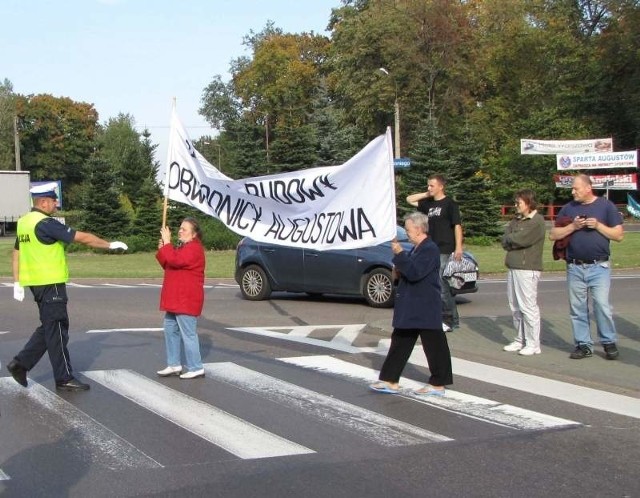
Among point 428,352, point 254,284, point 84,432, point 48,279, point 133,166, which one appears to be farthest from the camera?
point 133,166

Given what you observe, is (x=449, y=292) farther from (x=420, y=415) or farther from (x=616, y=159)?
(x=616, y=159)

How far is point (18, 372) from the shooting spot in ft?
26.5

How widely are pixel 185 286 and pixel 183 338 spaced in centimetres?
54

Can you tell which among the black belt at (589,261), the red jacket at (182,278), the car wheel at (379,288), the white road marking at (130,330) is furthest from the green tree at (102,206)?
the black belt at (589,261)

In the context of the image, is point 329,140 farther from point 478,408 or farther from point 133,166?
point 478,408

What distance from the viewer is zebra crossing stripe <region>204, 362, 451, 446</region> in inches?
250

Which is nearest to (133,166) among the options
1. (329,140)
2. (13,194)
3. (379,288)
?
(13,194)

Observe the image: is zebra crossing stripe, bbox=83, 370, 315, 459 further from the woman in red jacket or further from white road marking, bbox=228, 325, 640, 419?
white road marking, bbox=228, 325, 640, 419

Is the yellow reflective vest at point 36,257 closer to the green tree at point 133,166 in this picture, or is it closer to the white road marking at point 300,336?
the white road marking at point 300,336

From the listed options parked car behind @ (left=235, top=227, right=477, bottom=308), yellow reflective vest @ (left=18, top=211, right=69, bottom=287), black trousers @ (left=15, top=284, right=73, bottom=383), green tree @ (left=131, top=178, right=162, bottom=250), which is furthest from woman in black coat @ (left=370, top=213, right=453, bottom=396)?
green tree @ (left=131, top=178, right=162, bottom=250)

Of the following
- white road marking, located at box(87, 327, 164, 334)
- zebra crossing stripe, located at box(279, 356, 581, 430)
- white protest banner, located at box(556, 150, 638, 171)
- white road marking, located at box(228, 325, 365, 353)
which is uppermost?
white protest banner, located at box(556, 150, 638, 171)

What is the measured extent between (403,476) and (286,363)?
429 cm

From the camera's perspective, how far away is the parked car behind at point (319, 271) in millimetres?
15102

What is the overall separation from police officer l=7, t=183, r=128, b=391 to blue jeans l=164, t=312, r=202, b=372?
96 cm
